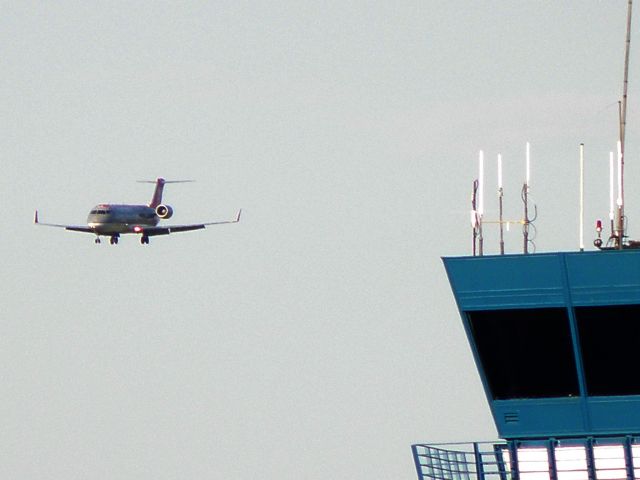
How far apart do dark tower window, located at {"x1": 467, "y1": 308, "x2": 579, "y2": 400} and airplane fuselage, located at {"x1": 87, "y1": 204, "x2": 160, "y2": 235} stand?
151 meters

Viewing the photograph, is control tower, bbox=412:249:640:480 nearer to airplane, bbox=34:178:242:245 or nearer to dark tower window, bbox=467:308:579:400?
dark tower window, bbox=467:308:579:400

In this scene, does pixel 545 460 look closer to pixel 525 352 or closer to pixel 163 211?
pixel 525 352

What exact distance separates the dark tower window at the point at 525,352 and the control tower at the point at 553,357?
A: 16 mm

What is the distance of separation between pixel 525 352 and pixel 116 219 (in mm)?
152239

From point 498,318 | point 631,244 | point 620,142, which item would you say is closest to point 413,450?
point 498,318

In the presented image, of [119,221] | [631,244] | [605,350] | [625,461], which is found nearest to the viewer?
[625,461]

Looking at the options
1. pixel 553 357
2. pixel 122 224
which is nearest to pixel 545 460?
pixel 553 357

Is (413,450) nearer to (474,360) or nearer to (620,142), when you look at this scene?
(474,360)

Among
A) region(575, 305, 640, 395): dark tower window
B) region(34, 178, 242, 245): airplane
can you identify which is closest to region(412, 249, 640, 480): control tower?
region(575, 305, 640, 395): dark tower window

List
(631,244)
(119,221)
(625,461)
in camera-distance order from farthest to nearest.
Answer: (119,221)
(631,244)
(625,461)

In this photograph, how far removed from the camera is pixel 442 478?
25844mm

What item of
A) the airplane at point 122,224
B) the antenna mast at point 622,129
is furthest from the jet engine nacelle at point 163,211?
the antenna mast at point 622,129

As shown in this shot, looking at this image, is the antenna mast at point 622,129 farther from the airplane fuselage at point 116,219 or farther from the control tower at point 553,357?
the airplane fuselage at point 116,219

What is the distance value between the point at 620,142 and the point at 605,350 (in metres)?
5.05
